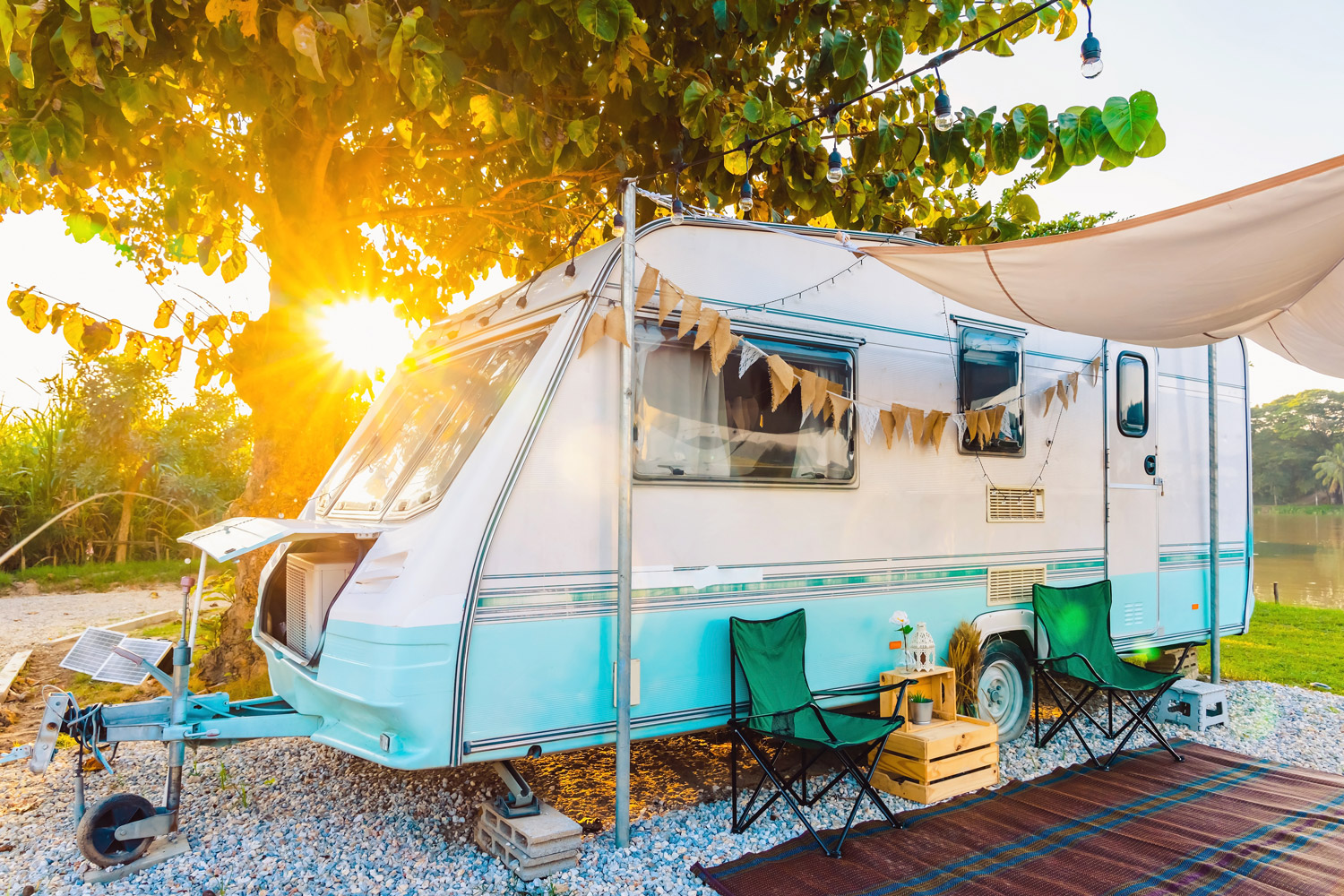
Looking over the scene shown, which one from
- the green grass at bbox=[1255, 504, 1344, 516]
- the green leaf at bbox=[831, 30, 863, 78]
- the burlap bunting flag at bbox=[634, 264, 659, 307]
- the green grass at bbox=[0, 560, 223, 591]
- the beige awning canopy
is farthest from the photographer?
the green grass at bbox=[1255, 504, 1344, 516]

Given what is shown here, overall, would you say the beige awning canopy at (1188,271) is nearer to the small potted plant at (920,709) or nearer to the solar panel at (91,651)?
the small potted plant at (920,709)

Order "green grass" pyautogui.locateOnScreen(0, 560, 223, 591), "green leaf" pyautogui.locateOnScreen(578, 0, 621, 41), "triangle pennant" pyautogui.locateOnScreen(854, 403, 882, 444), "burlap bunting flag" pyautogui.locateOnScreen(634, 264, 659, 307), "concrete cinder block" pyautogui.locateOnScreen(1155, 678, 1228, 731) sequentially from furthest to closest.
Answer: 1. "green grass" pyautogui.locateOnScreen(0, 560, 223, 591)
2. "concrete cinder block" pyautogui.locateOnScreen(1155, 678, 1228, 731)
3. "triangle pennant" pyautogui.locateOnScreen(854, 403, 882, 444)
4. "green leaf" pyautogui.locateOnScreen(578, 0, 621, 41)
5. "burlap bunting flag" pyautogui.locateOnScreen(634, 264, 659, 307)

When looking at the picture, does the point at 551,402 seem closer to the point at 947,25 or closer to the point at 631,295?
→ the point at 631,295

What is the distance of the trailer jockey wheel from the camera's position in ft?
10.9

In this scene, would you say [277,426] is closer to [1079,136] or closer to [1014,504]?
[1014,504]

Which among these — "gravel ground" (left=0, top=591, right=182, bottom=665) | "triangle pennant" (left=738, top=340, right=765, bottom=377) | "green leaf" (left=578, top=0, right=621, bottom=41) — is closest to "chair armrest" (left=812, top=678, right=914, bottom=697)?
"triangle pennant" (left=738, top=340, right=765, bottom=377)

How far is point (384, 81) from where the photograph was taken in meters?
5.07

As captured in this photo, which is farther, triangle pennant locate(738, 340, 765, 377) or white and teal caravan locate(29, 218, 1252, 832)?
triangle pennant locate(738, 340, 765, 377)

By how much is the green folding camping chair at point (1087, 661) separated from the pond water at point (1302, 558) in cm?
1141

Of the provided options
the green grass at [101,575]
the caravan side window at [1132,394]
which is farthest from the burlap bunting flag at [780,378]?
the green grass at [101,575]

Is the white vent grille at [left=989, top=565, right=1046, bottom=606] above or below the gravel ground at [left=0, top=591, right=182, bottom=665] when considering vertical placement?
above

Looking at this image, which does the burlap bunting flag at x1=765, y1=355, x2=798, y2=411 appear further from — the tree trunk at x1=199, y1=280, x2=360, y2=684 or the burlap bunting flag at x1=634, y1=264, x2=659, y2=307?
the tree trunk at x1=199, y1=280, x2=360, y2=684

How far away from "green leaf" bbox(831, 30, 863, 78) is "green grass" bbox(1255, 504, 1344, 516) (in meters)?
55.6

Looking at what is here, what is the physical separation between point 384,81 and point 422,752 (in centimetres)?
395
